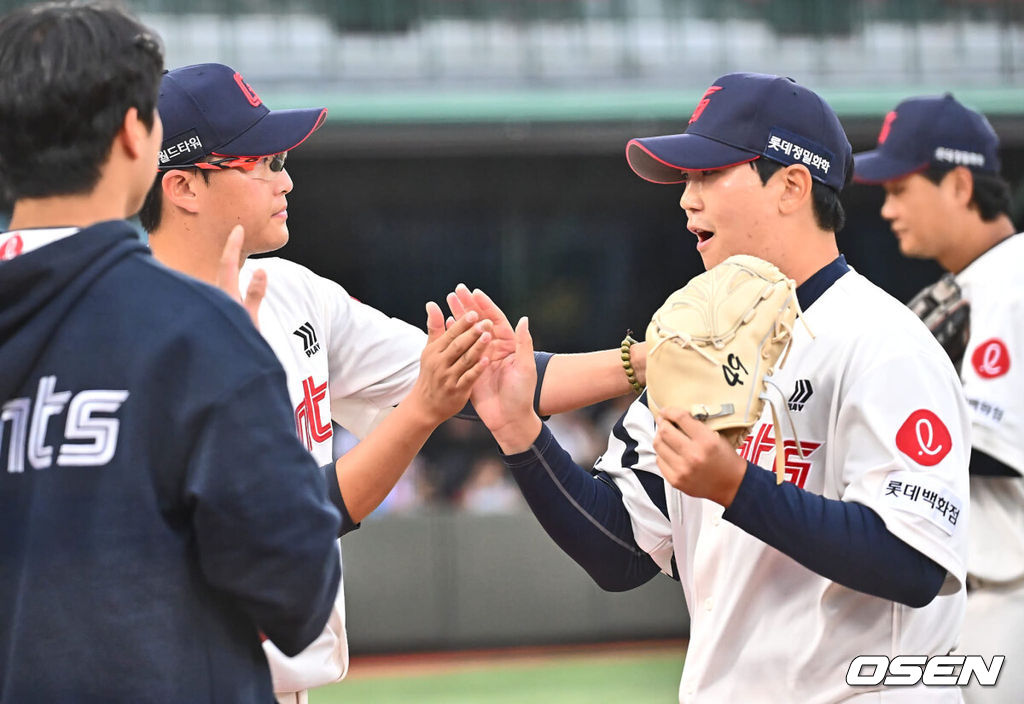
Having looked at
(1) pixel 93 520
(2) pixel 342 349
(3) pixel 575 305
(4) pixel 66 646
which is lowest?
(3) pixel 575 305

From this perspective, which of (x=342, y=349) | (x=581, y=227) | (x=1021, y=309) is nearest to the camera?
(x=342, y=349)

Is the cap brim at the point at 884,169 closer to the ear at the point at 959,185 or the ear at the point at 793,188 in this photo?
the ear at the point at 959,185

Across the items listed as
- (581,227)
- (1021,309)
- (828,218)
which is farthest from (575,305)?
(828,218)

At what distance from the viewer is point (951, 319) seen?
13.7ft

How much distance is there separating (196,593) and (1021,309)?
2.99 meters

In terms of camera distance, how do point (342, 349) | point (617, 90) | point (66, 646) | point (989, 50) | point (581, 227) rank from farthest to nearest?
1. point (581, 227)
2. point (989, 50)
3. point (617, 90)
4. point (342, 349)
5. point (66, 646)

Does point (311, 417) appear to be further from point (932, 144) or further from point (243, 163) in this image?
point (932, 144)

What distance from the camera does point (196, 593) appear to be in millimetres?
1785

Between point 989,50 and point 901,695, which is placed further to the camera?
point 989,50

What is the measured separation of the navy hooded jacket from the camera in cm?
173

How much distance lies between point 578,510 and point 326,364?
77 centimetres

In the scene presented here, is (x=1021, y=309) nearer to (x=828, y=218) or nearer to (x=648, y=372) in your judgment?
(x=828, y=218)

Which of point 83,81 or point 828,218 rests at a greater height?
point 83,81

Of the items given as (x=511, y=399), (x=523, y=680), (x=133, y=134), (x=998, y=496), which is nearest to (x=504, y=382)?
(x=511, y=399)
